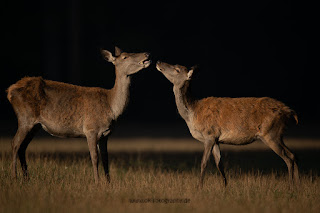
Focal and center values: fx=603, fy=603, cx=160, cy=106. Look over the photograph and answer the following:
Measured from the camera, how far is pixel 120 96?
11.4 metres

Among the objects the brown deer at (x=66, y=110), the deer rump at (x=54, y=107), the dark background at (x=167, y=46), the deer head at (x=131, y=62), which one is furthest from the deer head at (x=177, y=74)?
the dark background at (x=167, y=46)

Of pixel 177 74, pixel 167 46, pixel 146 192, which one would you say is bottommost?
pixel 146 192

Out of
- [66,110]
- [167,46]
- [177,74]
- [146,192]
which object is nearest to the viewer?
[146,192]

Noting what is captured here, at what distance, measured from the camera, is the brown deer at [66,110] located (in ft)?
35.6

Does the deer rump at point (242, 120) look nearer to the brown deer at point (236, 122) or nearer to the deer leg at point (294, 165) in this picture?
the brown deer at point (236, 122)

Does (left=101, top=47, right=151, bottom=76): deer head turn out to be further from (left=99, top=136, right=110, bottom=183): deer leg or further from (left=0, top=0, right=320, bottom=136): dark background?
(left=0, top=0, right=320, bottom=136): dark background

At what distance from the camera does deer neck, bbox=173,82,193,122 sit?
1138 centimetres

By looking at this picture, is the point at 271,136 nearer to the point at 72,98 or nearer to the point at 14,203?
the point at 72,98

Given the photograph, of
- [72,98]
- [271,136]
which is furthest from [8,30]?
[271,136]

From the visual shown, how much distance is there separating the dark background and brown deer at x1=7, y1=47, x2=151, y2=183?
51.7ft

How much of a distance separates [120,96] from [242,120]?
2.32 metres

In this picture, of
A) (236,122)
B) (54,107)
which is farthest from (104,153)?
(236,122)

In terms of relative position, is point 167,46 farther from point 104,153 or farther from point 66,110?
point 66,110

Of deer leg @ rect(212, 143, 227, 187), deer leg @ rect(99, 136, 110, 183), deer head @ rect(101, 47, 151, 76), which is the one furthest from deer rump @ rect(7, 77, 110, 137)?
deer leg @ rect(212, 143, 227, 187)
